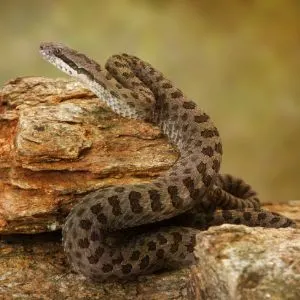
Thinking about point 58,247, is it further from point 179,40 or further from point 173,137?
point 179,40

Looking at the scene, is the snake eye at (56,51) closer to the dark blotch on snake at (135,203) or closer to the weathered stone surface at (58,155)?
the weathered stone surface at (58,155)

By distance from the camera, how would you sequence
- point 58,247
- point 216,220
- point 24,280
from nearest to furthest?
point 24,280 → point 58,247 → point 216,220

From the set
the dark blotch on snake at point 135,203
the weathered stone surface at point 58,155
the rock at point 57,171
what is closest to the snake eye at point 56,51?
the rock at point 57,171

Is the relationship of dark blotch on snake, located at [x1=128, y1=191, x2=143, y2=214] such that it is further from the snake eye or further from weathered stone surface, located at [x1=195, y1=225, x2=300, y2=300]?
the snake eye

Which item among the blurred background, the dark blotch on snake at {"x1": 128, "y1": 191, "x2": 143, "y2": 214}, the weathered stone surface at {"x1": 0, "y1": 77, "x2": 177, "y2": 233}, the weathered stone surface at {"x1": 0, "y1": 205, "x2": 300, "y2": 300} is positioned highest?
the blurred background

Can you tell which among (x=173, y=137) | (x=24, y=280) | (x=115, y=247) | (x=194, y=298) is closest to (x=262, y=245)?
(x=194, y=298)

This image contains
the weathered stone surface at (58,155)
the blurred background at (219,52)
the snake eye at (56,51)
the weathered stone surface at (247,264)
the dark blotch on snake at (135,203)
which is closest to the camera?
the weathered stone surface at (247,264)

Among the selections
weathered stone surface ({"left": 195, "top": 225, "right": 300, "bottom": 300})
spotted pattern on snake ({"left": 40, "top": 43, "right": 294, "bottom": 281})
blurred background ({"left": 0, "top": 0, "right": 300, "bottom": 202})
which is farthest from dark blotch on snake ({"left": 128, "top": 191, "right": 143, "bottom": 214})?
blurred background ({"left": 0, "top": 0, "right": 300, "bottom": 202})

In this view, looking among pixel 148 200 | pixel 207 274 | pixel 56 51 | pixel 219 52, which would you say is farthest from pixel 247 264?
pixel 219 52
